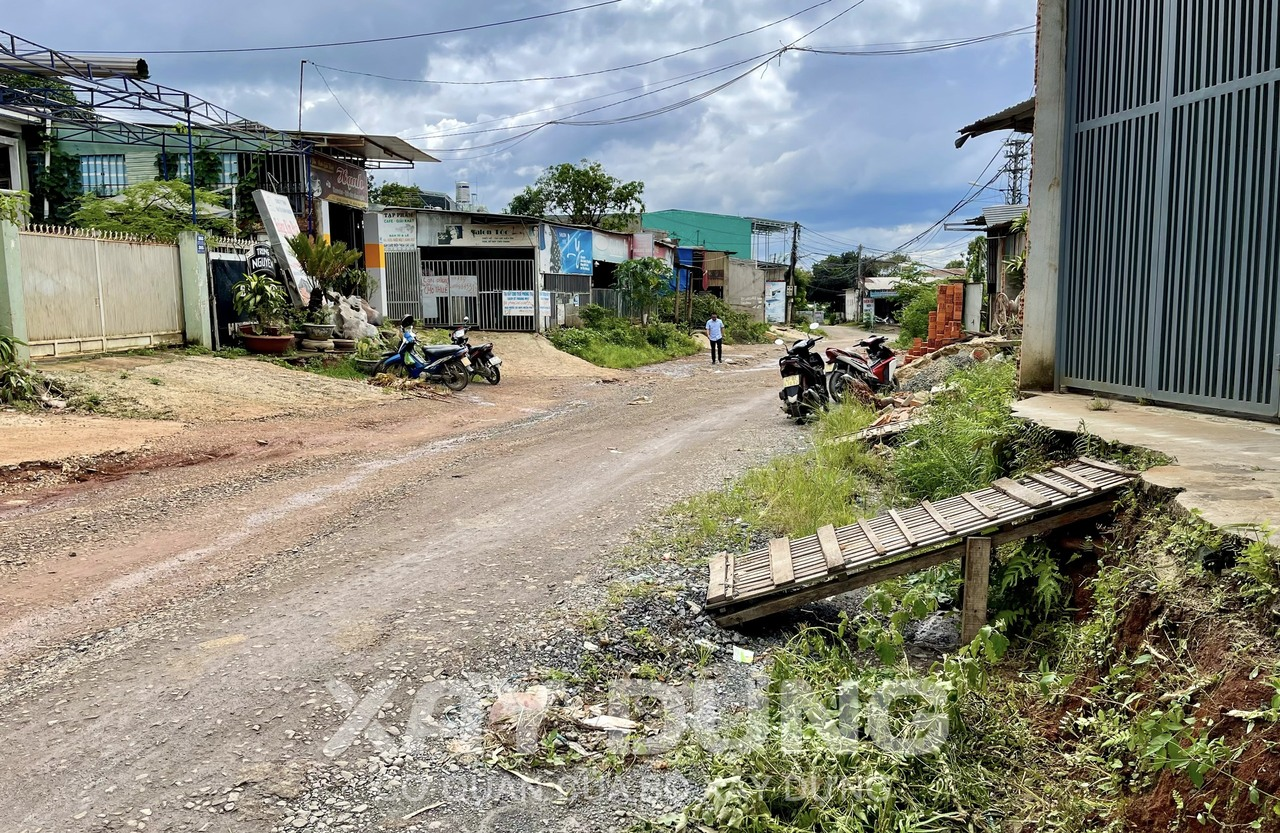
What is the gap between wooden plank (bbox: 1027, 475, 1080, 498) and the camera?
4.09 metres

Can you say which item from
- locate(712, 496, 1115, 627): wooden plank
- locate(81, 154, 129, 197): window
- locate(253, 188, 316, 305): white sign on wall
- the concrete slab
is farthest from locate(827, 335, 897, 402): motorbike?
locate(81, 154, 129, 197): window

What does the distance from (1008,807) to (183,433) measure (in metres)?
9.26

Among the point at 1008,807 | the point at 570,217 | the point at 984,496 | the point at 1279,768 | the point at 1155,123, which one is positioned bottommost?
the point at 1008,807

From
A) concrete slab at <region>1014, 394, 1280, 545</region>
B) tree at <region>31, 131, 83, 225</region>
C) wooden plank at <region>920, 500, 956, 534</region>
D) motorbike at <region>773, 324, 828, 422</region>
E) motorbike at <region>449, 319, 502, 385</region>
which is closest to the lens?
concrete slab at <region>1014, 394, 1280, 545</region>

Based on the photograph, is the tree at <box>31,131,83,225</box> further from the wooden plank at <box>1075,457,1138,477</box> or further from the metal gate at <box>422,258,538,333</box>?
the wooden plank at <box>1075,457,1138,477</box>

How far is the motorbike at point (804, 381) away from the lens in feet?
38.6

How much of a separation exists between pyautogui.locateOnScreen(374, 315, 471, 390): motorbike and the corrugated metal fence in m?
3.58

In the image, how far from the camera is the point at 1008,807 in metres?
2.94

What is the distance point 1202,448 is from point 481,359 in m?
13.4

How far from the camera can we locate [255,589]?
4.62 meters

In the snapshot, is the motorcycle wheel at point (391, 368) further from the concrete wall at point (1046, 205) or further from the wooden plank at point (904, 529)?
the wooden plank at point (904, 529)

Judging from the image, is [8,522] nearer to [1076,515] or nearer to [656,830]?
[656,830]

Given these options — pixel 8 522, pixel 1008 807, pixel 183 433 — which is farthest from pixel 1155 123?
pixel 183 433

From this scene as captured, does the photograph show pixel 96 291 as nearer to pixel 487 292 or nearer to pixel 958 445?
pixel 958 445
